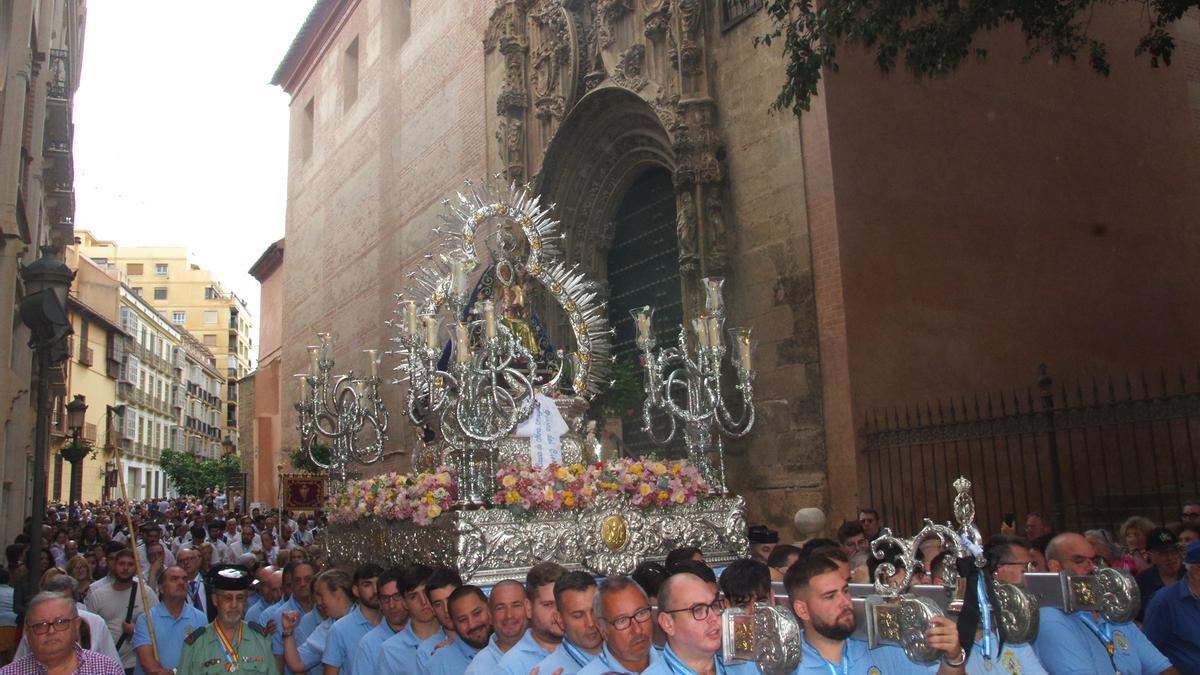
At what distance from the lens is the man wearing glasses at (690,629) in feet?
9.87

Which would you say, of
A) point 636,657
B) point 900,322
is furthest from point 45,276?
point 900,322

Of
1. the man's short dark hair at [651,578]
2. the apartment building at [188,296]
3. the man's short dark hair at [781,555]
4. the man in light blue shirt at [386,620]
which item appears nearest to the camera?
the man's short dark hair at [651,578]

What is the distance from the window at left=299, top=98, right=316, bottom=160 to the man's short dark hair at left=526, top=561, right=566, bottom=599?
27067mm

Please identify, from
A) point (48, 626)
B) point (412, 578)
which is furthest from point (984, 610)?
point (48, 626)

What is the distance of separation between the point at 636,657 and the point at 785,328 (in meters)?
8.09

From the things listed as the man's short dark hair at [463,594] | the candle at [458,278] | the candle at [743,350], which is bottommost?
the man's short dark hair at [463,594]

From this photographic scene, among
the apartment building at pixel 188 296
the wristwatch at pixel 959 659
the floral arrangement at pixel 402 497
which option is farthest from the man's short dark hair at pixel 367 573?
the apartment building at pixel 188 296

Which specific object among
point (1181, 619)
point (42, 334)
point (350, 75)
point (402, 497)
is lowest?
point (1181, 619)

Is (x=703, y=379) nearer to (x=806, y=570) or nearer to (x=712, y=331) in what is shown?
(x=712, y=331)

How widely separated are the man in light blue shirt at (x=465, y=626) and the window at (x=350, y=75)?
22751mm

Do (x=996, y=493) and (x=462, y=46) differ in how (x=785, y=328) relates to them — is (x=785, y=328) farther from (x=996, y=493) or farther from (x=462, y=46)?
(x=462, y=46)

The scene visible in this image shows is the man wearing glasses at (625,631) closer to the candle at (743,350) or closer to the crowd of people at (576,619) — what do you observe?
the crowd of people at (576,619)

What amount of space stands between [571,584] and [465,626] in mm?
945

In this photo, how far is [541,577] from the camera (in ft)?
14.6
